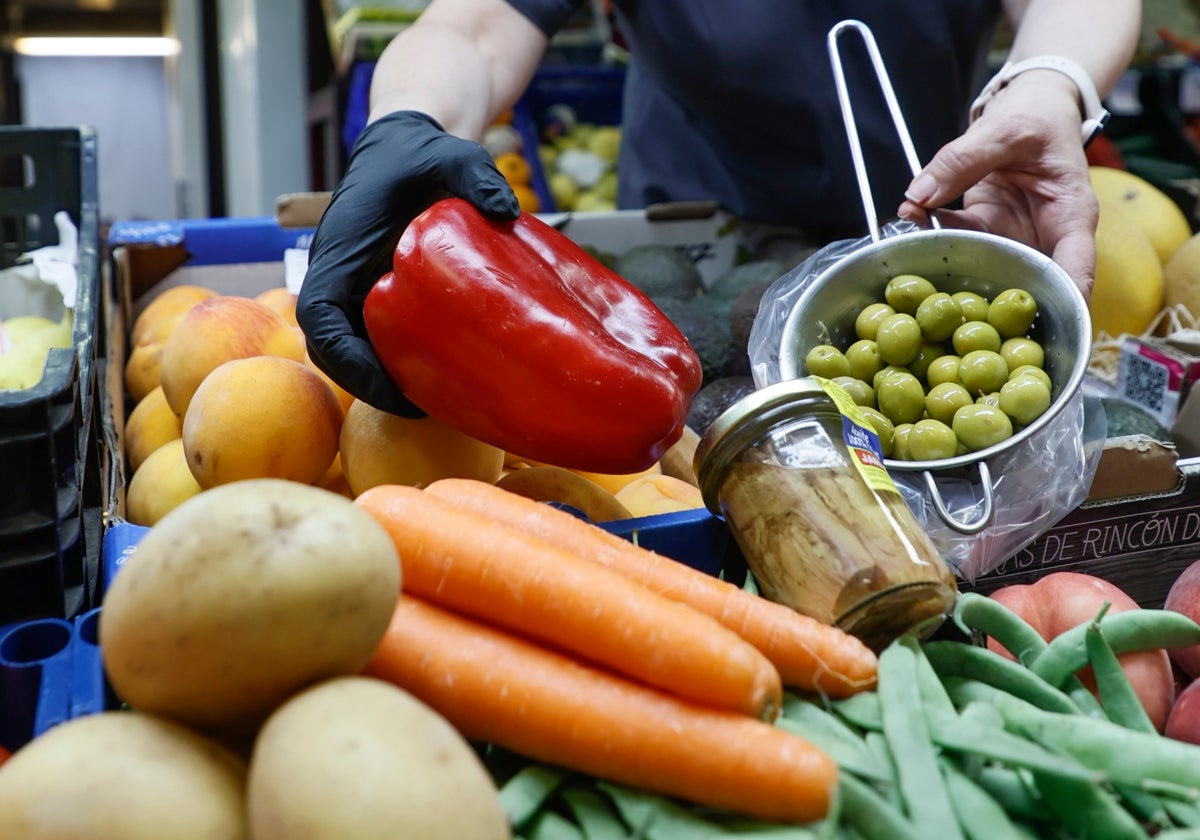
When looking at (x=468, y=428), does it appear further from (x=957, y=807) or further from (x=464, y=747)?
(x=957, y=807)

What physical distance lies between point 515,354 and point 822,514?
34 centimetres

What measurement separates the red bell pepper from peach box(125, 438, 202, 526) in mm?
314

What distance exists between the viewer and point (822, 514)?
924 millimetres

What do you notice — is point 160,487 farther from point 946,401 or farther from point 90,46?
point 90,46

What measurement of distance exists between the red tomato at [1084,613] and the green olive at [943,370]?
0.26m

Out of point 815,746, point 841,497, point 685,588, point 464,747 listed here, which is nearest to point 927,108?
point 841,497

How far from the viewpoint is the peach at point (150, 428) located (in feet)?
4.42

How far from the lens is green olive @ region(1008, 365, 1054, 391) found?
45.3 inches

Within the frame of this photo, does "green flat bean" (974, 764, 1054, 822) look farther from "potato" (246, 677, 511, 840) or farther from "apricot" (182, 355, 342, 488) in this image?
"apricot" (182, 355, 342, 488)

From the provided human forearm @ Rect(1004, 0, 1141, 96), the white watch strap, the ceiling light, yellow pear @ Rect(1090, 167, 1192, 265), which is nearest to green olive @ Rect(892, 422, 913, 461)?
the white watch strap

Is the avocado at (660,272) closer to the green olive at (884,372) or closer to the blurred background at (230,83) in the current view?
the green olive at (884,372)

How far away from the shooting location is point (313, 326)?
110cm

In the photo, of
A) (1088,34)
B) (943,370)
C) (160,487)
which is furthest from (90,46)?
(943,370)

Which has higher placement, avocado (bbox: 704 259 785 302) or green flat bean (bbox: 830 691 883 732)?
avocado (bbox: 704 259 785 302)
